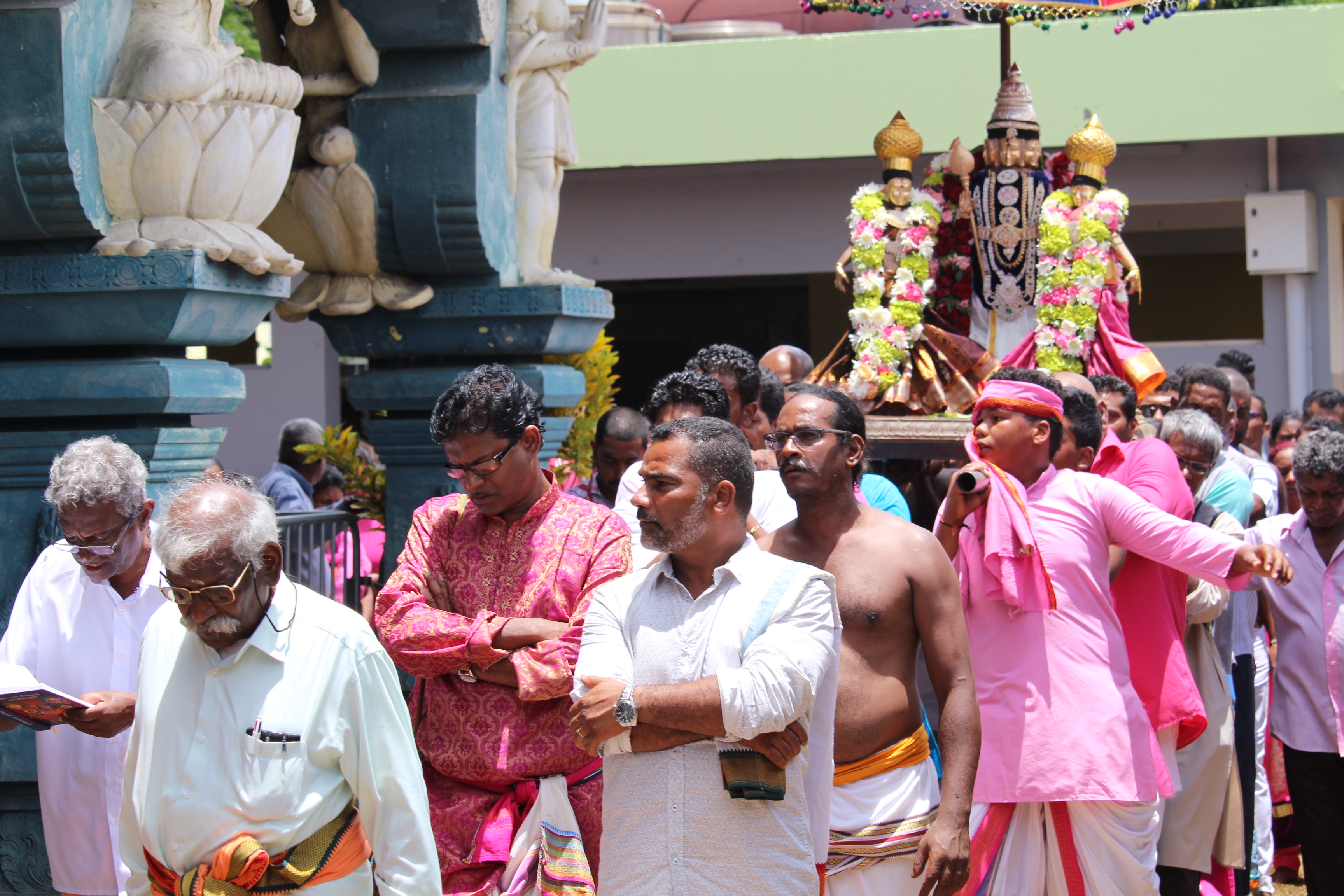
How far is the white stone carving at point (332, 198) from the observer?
19.0 ft

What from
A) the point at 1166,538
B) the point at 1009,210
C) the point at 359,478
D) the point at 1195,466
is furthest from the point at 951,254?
the point at 1166,538

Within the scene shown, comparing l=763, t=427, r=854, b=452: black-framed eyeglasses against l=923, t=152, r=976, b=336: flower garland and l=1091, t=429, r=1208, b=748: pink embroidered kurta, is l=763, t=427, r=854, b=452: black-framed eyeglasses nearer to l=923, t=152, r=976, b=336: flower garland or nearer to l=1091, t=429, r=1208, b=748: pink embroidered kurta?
l=1091, t=429, r=1208, b=748: pink embroidered kurta

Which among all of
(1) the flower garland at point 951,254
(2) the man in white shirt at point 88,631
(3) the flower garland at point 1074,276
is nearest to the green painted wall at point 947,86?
(1) the flower garland at point 951,254

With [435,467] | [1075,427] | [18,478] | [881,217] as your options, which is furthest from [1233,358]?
[18,478]

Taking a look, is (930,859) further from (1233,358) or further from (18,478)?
(1233,358)

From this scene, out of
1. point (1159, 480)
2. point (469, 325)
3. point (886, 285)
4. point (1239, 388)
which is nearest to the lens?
point (1159, 480)

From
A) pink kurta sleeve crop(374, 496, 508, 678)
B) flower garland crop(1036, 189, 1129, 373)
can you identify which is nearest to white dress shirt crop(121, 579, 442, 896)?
pink kurta sleeve crop(374, 496, 508, 678)

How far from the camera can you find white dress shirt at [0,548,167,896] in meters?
3.53

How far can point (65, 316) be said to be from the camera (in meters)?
4.14

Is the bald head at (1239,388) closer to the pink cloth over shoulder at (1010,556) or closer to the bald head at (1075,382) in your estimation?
the bald head at (1075,382)

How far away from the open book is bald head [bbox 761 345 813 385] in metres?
3.64

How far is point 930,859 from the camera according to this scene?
10.2ft

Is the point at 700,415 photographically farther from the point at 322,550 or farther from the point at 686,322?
the point at 686,322

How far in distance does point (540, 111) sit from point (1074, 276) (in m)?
3.26
